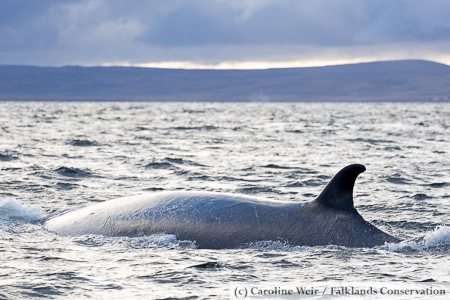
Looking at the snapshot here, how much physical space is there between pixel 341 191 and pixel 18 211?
598 cm

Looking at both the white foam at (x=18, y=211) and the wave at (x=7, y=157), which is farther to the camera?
the wave at (x=7, y=157)

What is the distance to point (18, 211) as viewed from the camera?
35.6ft

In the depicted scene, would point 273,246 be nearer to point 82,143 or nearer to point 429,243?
point 429,243

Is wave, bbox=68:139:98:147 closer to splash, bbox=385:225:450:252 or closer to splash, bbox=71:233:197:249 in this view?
splash, bbox=71:233:197:249

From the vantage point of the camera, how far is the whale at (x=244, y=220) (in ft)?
→ 24.5

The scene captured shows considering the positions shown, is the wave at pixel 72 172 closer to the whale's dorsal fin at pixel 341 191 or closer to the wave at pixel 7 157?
the wave at pixel 7 157

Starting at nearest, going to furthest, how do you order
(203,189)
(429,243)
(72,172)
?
1. (429,243)
2. (203,189)
3. (72,172)

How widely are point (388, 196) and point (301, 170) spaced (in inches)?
186

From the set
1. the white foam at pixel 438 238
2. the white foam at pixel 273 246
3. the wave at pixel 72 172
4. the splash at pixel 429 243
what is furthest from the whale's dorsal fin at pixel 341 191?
the wave at pixel 72 172

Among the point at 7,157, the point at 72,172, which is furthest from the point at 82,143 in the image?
the point at 72,172

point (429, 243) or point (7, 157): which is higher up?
point (7, 157)

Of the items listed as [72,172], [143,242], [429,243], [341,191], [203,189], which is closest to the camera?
[341,191]

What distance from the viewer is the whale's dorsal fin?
725 cm

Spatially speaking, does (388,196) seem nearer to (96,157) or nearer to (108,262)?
(108,262)
